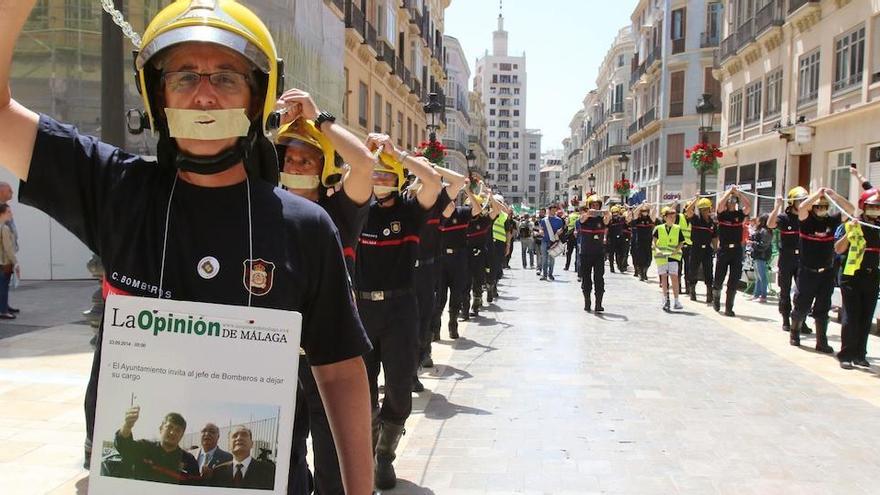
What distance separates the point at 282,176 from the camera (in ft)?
11.3

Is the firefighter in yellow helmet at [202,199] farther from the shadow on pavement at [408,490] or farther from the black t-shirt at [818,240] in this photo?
the black t-shirt at [818,240]

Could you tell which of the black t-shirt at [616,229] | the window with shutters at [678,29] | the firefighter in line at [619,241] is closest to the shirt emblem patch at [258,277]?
the black t-shirt at [616,229]

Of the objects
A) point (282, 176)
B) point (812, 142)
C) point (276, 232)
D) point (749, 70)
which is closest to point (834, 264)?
point (282, 176)

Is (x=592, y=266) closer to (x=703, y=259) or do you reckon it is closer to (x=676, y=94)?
(x=703, y=259)

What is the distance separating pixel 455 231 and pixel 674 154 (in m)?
38.4

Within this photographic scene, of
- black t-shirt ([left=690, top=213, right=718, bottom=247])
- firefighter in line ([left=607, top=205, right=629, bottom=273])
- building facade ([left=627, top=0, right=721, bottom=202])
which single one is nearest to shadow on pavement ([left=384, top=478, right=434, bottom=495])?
black t-shirt ([left=690, top=213, right=718, bottom=247])

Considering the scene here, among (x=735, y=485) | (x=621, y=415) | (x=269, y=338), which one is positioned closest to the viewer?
(x=269, y=338)

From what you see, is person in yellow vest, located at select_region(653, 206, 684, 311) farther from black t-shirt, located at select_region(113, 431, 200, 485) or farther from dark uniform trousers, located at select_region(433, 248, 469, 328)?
black t-shirt, located at select_region(113, 431, 200, 485)

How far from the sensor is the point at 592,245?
508 inches

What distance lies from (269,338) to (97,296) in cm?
436

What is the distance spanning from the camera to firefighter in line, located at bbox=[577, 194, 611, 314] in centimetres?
1288

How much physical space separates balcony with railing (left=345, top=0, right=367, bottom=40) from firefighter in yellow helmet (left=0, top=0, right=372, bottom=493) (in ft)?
82.4

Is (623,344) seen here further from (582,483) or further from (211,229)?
(211,229)

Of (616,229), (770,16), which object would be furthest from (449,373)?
(770,16)
